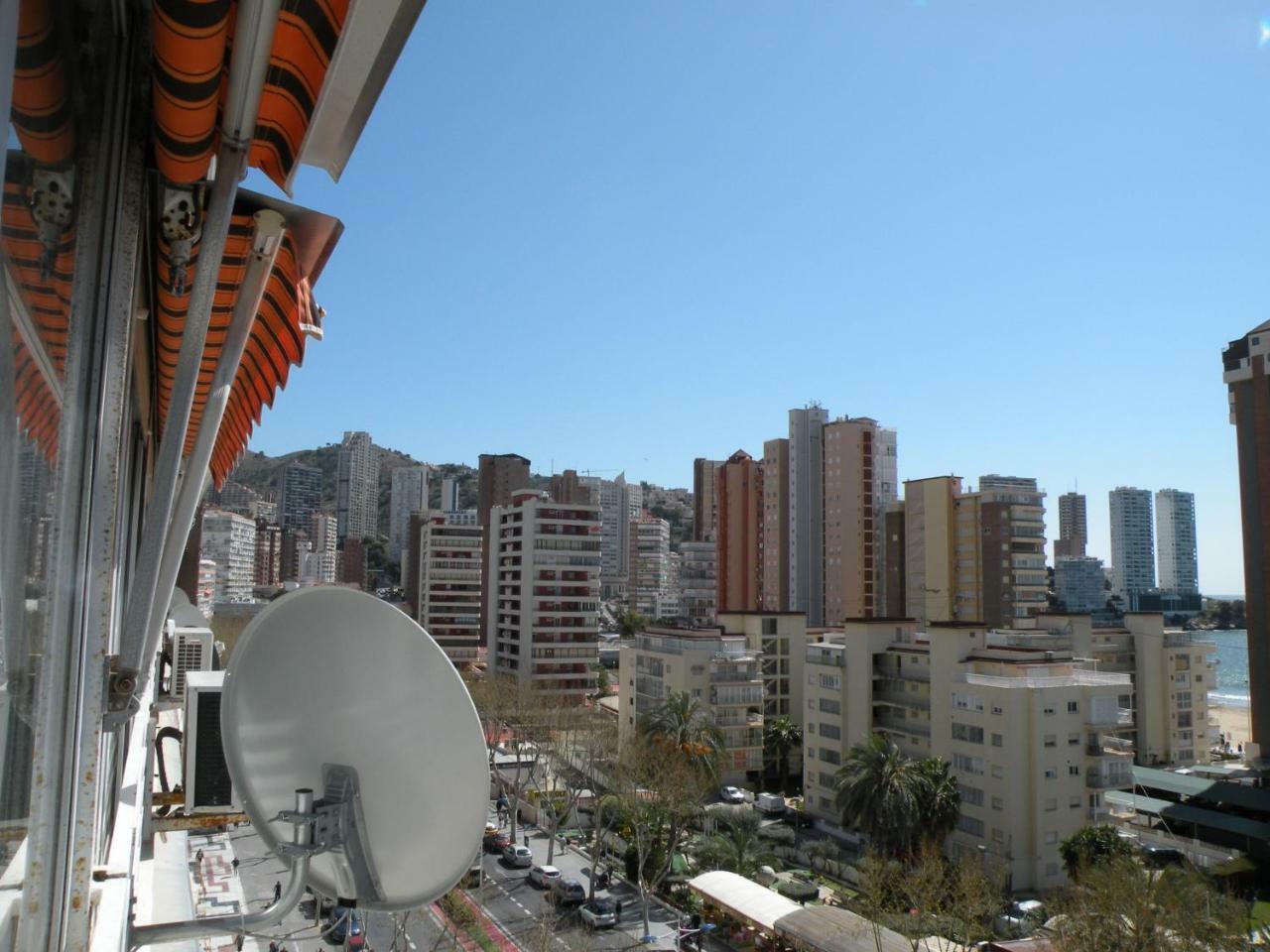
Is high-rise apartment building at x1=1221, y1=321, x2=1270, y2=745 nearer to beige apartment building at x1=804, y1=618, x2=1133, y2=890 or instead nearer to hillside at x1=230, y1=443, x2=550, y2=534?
beige apartment building at x1=804, y1=618, x2=1133, y2=890

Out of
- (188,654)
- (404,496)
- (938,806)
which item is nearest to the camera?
(188,654)

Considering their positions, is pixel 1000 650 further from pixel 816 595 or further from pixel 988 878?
pixel 816 595

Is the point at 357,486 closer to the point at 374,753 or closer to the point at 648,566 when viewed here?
the point at 648,566

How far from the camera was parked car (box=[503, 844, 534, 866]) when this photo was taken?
702 inches

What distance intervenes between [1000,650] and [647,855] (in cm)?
836

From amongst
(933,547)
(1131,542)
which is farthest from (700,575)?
(1131,542)

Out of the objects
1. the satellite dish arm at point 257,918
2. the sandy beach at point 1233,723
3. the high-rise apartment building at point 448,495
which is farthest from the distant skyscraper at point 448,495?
the satellite dish arm at point 257,918

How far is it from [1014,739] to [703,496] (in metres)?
52.7

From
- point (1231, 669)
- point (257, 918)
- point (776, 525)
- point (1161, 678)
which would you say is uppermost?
point (776, 525)

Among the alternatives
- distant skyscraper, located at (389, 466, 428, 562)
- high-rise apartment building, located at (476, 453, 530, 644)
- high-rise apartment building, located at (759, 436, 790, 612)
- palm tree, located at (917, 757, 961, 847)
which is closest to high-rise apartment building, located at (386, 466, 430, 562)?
distant skyscraper, located at (389, 466, 428, 562)

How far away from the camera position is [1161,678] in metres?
28.2

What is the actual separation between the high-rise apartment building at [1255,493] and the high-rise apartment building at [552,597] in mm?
19888

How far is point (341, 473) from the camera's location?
10638 cm

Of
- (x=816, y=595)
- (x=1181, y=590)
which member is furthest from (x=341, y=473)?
(x=1181, y=590)
